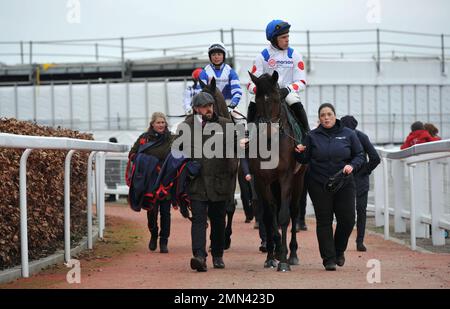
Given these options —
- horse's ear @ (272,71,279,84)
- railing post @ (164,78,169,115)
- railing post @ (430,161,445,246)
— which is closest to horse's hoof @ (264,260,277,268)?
horse's ear @ (272,71,279,84)

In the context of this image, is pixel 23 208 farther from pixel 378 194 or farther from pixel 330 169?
pixel 378 194

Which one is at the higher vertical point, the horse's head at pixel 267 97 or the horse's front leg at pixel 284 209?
the horse's head at pixel 267 97

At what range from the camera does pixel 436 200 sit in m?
13.5

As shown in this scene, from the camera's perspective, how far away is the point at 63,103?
32.4 metres

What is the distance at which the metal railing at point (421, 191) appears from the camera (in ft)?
43.1

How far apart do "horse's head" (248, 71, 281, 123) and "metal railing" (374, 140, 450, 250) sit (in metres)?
2.06

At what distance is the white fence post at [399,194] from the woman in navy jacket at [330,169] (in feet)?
16.9

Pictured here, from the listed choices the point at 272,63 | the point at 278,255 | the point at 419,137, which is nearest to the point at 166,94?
the point at 419,137

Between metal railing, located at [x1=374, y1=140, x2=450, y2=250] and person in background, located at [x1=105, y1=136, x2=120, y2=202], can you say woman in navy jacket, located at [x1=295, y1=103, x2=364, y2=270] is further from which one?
person in background, located at [x1=105, y1=136, x2=120, y2=202]

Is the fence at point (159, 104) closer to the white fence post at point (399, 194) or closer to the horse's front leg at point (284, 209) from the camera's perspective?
the white fence post at point (399, 194)

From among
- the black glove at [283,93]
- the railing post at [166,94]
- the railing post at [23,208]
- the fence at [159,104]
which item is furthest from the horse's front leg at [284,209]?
the railing post at [166,94]

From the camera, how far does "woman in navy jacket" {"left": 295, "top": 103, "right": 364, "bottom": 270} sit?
10.5m

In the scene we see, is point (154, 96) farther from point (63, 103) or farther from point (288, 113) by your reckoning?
point (288, 113)

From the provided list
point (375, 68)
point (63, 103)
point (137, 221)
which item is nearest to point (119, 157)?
point (137, 221)
